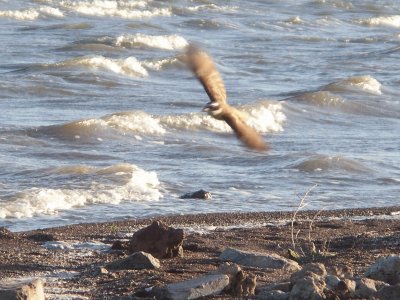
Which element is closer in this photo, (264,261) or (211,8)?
(264,261)

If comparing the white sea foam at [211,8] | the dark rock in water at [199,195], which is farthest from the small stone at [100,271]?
the white sea foam at [211,8]

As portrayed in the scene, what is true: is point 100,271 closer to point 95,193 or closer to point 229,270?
point 229,270

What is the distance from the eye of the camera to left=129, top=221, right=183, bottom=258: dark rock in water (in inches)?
280

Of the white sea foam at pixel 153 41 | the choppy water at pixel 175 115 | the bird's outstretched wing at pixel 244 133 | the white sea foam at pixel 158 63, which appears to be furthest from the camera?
the white sea foam at pixel 153 41

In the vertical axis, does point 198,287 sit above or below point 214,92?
below

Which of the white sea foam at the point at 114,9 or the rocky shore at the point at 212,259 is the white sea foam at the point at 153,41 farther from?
the rocky shore at the point at 212,259

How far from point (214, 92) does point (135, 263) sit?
1.13 m

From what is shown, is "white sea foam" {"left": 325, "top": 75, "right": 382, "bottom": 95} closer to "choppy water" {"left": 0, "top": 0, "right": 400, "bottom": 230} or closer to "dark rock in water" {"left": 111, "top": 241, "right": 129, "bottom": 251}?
"choppy water" {"left": 0, "top": 0, "right": 400, "bottom": 230}

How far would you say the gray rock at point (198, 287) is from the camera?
5609mm

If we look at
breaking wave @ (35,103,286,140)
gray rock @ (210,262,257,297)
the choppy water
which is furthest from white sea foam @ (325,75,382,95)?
gray rock @ (210,262,257,297)

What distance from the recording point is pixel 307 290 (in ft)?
17.5

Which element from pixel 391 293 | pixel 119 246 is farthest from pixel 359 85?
pixel 391 293

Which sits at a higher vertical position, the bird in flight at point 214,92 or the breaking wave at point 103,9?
the bird in flight at point 214,92

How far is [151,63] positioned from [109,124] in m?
6.62
